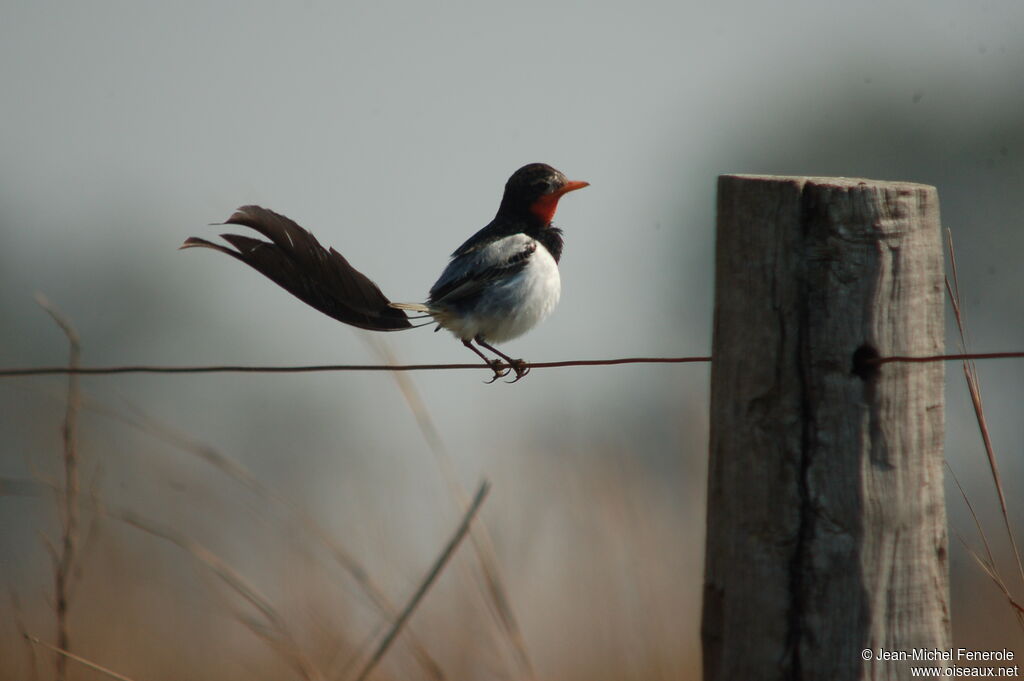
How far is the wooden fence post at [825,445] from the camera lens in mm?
2420

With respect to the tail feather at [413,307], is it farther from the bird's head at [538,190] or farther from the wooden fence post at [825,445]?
→ the wooden fence post at [825,445]

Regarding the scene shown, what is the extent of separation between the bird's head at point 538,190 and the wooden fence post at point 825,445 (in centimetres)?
296

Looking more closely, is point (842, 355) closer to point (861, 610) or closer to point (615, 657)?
point (861, 610)

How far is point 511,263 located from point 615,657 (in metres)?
1.85

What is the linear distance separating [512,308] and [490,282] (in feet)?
0.51

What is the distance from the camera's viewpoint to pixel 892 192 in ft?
8.25

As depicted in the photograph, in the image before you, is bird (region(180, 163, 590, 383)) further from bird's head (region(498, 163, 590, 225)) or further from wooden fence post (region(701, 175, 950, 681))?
wooden fence post (region(701, 175, 950, 681))

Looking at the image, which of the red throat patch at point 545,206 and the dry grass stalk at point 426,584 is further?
the red throat patch at point 545,206

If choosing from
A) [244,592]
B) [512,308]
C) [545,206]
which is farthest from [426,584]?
[545,206]

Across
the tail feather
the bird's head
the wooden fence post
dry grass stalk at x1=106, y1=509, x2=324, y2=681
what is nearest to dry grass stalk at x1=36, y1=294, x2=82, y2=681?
dry grass stalk at x1=106, y1=509, x2=324, y2=681

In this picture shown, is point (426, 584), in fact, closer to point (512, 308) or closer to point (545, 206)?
point (512, 308)

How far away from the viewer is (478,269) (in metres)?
5.12

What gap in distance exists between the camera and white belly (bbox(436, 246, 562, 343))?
5.08 metres

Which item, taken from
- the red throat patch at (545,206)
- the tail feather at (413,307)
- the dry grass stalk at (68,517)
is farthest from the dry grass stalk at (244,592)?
the red throat patch at (545,206)
